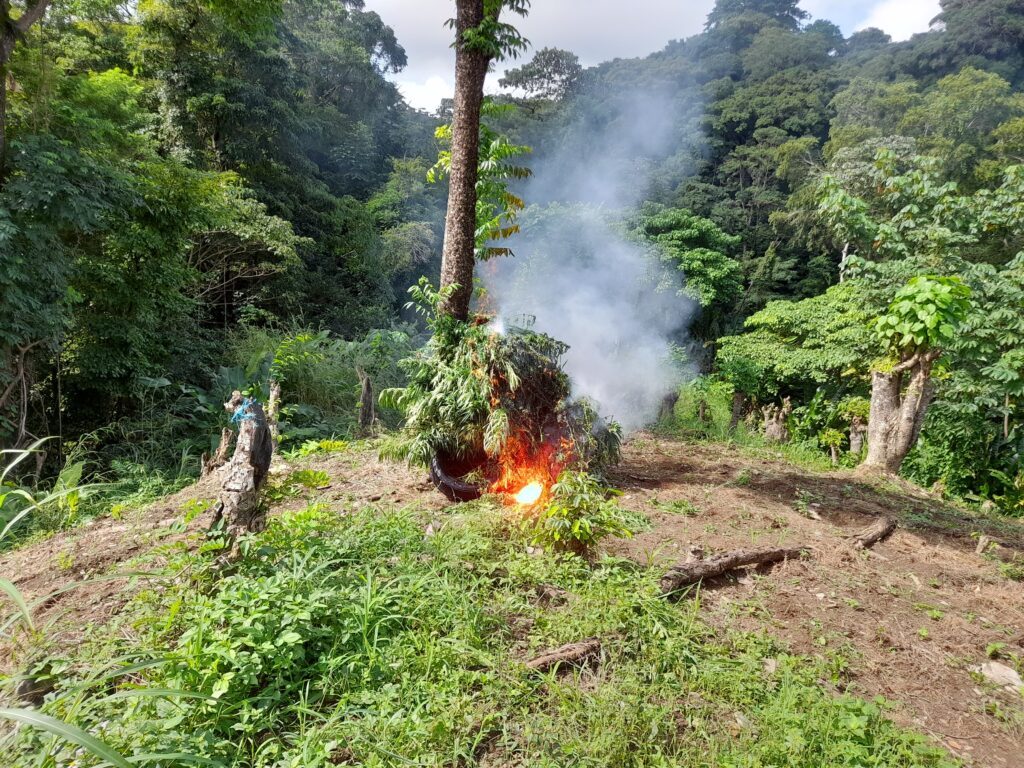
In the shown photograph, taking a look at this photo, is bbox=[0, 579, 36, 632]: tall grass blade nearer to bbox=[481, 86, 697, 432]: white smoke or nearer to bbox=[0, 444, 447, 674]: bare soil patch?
bbox=[0, 444, 447, 674]: bare soil patch

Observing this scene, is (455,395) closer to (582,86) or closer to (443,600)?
(443,600)

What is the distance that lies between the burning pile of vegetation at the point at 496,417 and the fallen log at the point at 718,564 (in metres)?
1.18

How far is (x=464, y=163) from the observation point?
193 inches

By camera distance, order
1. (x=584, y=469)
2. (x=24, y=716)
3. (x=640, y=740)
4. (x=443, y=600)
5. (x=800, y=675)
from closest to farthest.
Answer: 1. (x=24, y=716)
2. (x=640, y=740)
3. (x=800, y=675)
4. (x=443, y=600)
5. (x=584, y=469)

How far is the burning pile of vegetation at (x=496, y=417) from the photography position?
4160 mm

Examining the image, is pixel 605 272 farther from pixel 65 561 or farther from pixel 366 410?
pixel 65 561

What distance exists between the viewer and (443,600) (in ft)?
8.51

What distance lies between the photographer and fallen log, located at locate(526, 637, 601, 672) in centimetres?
228

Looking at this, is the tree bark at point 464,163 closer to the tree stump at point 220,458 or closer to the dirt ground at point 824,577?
the dirt ground at point 824,577

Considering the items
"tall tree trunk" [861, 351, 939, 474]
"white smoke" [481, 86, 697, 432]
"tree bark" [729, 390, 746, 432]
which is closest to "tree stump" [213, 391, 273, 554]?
"white smoke" [481, 86, 697, 432]

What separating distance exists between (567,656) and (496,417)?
6.61 ft

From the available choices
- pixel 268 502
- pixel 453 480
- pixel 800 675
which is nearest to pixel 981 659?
pixel 800 675

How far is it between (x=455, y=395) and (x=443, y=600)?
2.00 m

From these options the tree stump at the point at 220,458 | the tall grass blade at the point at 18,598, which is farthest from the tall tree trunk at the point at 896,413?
the tall grass blade at the point at 18,598
